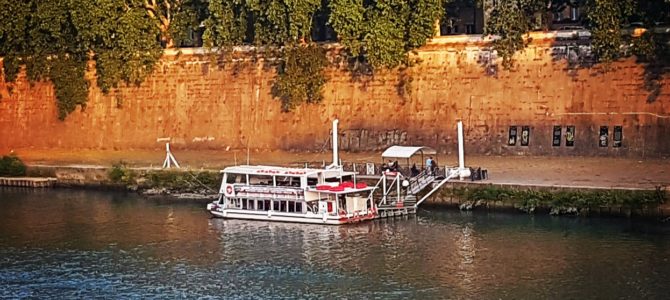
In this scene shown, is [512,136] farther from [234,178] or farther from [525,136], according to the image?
[234,178]

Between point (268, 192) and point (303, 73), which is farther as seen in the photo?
point (303, 73)

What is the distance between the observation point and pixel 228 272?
21547 millimetres

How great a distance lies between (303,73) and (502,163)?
7.40 metres

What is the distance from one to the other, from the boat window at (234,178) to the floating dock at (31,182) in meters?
7.68

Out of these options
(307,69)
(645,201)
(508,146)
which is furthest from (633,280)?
(307,69)

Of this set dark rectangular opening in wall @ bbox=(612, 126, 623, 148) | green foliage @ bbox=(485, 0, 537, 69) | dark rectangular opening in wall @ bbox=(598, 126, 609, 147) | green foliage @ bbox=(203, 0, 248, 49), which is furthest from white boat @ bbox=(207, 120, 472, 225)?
green foliage @ bbox=(203, 0, 248, 49)

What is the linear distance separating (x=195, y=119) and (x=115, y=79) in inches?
125

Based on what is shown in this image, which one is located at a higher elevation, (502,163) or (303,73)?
(303,73)

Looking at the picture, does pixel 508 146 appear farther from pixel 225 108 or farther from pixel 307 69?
pixel 225 108

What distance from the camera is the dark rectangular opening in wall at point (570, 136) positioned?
102 feet

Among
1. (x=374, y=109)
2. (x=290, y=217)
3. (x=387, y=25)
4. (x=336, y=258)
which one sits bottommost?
(x=336, y=258)

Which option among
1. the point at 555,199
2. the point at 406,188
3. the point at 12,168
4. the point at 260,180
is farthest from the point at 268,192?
the point at 12,168

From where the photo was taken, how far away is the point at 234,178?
29.2 metres

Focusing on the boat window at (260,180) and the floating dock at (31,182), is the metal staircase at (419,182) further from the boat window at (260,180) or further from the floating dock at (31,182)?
the floating dock at (31,182)
